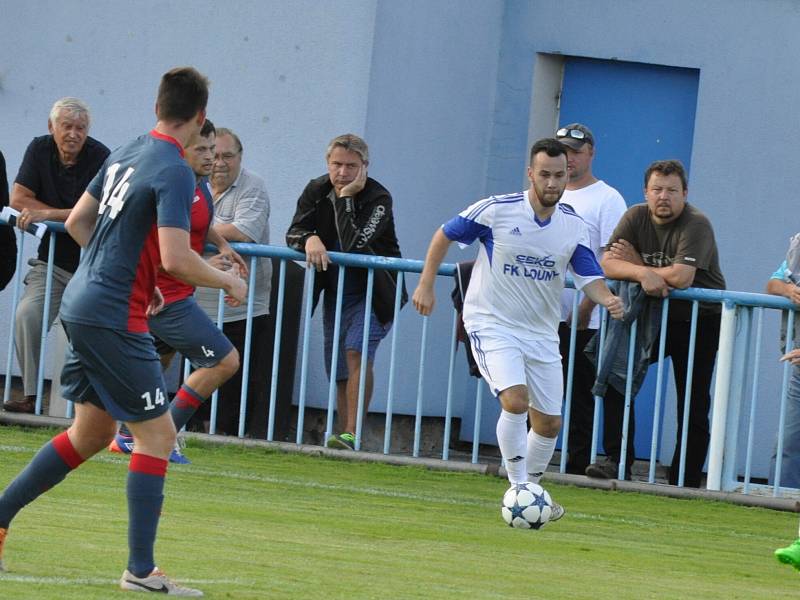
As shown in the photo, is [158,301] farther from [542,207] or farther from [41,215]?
[41,215]

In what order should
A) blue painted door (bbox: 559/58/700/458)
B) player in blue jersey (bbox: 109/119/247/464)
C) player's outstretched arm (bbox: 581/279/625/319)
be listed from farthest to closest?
blue painted door (bbox: 559/58/700/458) → player's outstretched arm (bbox: 581/279/625/319) → player in blue jersey (bbox: 109/119/247/464)

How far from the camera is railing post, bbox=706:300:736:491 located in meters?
10.9

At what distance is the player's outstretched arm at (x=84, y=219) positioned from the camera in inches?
251

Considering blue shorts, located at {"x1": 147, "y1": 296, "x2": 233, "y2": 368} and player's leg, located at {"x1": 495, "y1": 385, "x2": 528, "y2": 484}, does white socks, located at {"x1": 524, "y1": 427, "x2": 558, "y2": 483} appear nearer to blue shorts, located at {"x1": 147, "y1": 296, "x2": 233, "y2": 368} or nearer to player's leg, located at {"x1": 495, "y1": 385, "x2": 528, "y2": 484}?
player's leg, located at {"x1": 495, "y1": 385, "x2": 528, "y2": 484}

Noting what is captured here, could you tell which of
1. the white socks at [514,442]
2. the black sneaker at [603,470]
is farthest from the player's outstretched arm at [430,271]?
the black sneaker at [603,470]

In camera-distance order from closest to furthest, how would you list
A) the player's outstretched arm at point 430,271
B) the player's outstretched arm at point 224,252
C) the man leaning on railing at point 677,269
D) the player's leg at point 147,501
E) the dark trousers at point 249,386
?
the player's leg at point 147,501 < the player's outstretched arm at point 430,271 < the player's outstretched arm at point 224,252 < the man leaning on railing at point 677,269 < the dark trousers at point 249,386

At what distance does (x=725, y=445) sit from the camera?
11.0 metres

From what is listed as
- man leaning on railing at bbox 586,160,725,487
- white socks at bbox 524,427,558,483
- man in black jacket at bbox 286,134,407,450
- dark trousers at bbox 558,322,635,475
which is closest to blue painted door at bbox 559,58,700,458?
dark trousers at bbox 558,322,635,475

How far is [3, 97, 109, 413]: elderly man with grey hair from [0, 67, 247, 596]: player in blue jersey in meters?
5.67

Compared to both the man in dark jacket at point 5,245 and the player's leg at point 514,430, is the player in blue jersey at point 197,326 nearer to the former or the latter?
the player's leg at point 514,430

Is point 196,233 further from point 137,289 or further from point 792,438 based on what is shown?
point 792,438

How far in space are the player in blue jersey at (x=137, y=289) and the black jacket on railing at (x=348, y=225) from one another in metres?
5.36

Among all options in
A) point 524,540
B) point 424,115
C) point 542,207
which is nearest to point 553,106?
point 424,115

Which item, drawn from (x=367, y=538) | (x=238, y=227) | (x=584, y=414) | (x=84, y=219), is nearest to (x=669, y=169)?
(x=584, y=414)
